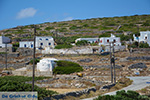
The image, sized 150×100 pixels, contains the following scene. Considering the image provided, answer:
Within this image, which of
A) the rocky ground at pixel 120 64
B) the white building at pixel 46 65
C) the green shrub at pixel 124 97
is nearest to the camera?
the green shrub at pixel 124 97

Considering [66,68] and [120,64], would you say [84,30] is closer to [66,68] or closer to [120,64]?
[120,64]

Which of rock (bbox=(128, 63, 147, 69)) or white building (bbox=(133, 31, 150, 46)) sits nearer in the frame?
rock (bbox=(128, 63, 147, 69))

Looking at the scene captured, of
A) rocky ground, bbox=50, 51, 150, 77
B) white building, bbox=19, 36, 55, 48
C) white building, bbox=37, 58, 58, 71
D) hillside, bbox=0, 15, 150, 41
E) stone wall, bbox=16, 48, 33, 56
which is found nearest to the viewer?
rocky ground, bbox=50, 51, 150, 77

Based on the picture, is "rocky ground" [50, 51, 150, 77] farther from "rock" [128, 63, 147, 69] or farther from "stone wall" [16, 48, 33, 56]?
"stone wall" [16, 48, 33, 56]

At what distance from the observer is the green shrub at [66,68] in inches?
1583

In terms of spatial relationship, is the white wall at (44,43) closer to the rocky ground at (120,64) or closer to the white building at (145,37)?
the rocky ground at (120,64)

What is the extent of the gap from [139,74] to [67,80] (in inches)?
421

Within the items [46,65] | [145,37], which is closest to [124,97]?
[46,65]

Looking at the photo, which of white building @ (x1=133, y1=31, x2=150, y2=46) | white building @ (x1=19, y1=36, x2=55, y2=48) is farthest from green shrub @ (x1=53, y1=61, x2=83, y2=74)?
white building @ (x1=133, y1=31, x2=150, y2=46)

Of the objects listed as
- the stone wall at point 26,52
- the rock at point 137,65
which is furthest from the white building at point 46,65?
the stone wall at point 26,52

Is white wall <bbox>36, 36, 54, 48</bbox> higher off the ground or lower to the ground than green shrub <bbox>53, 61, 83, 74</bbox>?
higher

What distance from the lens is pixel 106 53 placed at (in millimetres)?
50469

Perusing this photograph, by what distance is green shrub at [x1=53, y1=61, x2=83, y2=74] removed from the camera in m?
40.2

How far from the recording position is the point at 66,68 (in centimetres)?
4069
